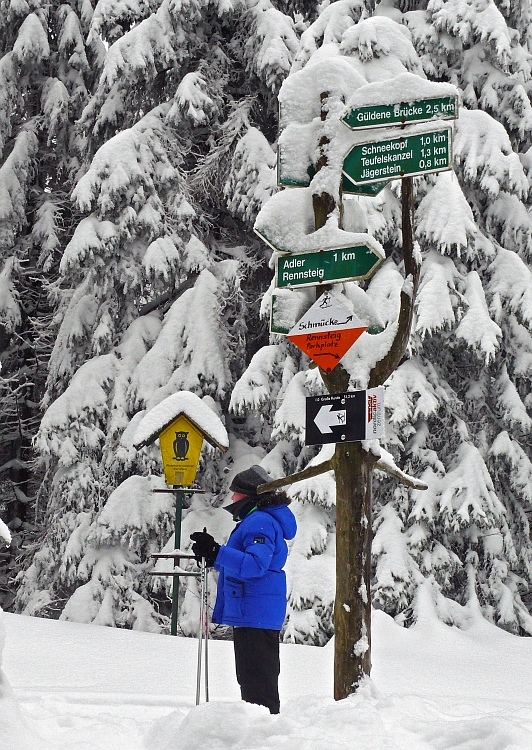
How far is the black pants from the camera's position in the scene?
5066mm

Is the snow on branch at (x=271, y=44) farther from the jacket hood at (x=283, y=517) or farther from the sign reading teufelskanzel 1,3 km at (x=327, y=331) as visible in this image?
the jacket hood at (x=283, y=517)

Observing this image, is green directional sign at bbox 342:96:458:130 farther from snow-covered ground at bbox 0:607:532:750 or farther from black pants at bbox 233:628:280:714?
snow-covered ground at bbox 0:607:532:750

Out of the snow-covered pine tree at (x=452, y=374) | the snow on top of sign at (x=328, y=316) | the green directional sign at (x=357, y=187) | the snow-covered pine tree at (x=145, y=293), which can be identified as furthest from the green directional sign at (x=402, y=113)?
the snow-covered pine tree at (x=145, y=293)

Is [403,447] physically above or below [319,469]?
above

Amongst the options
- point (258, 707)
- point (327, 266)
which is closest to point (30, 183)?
point (327, 266)

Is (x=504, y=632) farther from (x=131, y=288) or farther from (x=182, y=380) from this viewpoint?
(x=131, y=288)

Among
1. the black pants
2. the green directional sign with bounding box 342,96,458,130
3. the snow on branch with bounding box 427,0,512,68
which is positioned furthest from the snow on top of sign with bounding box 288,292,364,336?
the snow on branch with bounding box 427,0,512,68

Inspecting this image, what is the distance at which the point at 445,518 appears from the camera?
9.56 metres

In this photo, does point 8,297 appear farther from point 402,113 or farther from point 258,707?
point 258,707

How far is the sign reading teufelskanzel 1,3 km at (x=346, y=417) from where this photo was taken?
5.14 metres

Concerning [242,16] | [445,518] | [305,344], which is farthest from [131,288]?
[305,344]

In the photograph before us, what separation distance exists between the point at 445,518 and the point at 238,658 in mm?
4829

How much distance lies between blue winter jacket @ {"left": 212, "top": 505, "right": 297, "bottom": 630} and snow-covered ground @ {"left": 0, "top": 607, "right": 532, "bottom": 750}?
1.46 feet

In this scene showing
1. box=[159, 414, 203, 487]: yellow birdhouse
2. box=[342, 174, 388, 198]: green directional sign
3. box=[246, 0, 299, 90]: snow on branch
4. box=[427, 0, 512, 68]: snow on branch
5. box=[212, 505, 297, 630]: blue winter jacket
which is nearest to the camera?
box=[212, 505, 297, 630]: blue winter jacket
